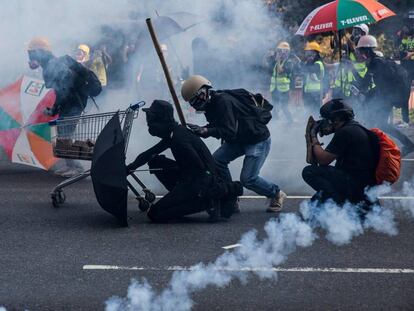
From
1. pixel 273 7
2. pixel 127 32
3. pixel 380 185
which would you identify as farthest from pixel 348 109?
pixel 127 32

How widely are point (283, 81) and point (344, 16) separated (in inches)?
131

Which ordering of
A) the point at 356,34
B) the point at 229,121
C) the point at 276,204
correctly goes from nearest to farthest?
the point at 229,121 → the point at 276,204 → the point at 356,34

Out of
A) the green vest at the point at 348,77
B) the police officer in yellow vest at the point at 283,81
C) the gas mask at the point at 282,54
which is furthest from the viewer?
the police officer in yellow vest at the point at 283,81

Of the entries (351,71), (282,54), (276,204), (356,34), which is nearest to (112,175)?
(276,204)

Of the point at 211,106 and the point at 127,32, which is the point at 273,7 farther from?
the point at 211,106

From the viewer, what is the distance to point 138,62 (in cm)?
1392

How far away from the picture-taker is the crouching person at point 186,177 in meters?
7.40

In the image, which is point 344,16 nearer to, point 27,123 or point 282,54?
point 282,54

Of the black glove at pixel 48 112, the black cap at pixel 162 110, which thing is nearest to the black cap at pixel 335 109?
the black cap at pixel 162 110

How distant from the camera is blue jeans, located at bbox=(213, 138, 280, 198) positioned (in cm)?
783

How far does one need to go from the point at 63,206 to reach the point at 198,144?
175cm

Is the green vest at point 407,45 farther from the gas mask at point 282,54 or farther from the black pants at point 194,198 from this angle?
the black pants at point 194,198

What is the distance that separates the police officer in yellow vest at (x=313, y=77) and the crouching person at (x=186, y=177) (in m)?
6.78

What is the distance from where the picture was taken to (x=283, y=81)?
576 inches
